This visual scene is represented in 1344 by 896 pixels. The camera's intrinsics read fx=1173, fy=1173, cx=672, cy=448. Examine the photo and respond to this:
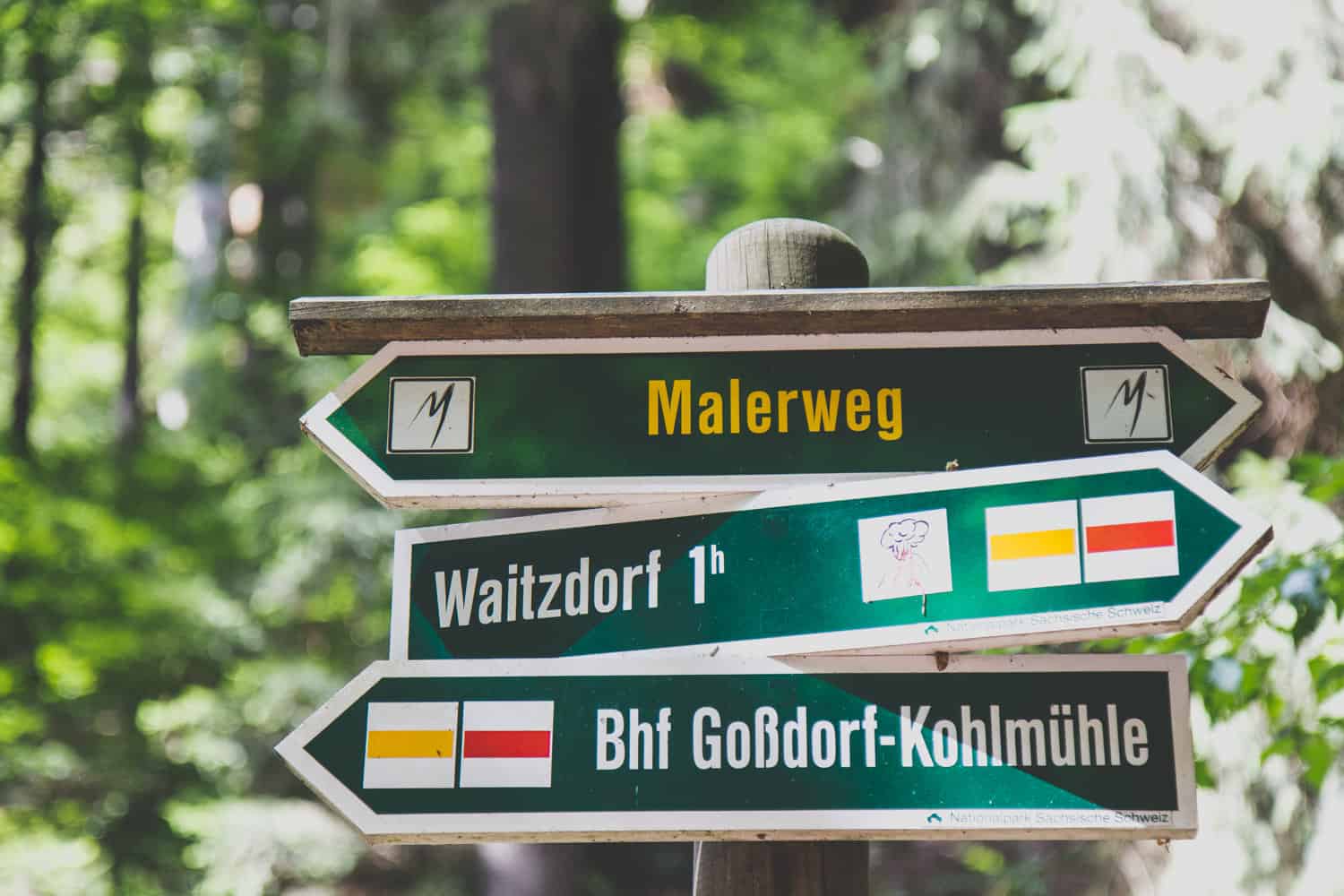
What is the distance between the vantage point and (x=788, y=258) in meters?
1.81

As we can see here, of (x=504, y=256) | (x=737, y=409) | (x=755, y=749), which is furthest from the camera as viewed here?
(x=504, y=256)

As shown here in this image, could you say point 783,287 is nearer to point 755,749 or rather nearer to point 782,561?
point 782,561

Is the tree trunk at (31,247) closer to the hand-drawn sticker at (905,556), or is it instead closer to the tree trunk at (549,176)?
the tree trunk at (549,176)

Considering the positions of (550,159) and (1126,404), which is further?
(550,159)

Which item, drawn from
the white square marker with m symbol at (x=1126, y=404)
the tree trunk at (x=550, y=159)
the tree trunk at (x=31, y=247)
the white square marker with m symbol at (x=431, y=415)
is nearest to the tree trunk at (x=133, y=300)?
the tree trunk at (x=31, y=247)

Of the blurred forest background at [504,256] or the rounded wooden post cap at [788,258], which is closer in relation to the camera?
the rounded wooden post cap at [788,258]

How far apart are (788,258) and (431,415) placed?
59 centimetres

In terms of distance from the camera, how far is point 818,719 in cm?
155

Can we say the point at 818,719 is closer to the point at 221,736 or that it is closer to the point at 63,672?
the point at 63,672

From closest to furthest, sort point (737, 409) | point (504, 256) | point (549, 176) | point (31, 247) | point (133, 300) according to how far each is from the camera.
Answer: point (737, 409), point (504, 256), point (549, 176), point (31, 247), point (133, 300)

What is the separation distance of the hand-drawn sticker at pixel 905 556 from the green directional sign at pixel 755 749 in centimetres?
10

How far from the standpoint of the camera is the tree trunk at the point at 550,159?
→ 7383 mm

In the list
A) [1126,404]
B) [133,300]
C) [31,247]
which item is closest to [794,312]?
[1126,404]

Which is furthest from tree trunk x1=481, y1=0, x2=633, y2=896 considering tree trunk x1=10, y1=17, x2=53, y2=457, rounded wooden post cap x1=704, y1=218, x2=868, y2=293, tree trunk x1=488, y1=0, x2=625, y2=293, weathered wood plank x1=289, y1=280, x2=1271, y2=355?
weathered wood plank x1=289, y1=280, x2=1271, y2=355
